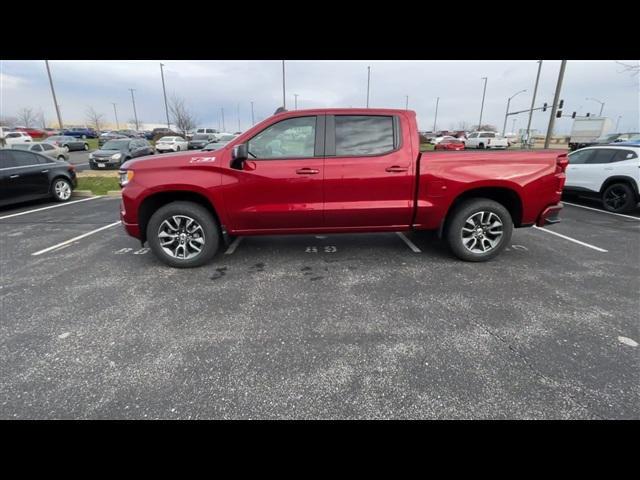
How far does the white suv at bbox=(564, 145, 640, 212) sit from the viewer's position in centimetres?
720

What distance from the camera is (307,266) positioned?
427 cm

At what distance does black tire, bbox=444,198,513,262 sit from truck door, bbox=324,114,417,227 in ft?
2.29

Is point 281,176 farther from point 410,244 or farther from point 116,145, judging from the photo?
point 116,145

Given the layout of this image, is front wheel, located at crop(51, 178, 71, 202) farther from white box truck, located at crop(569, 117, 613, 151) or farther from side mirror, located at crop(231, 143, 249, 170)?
white box truck, located at crop(569, 117, 613, 151)

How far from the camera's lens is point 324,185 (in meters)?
3.99

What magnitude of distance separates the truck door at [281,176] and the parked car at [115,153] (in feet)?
45.1

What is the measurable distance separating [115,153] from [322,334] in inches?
624

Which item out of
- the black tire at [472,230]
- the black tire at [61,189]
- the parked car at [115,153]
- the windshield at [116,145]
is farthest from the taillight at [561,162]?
the windshield at [116,145]

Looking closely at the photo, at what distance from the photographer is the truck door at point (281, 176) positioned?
3.94 metres

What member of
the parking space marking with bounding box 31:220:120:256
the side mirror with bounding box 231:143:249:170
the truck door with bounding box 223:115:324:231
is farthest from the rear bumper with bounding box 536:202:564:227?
the parking space marking with bounding box 31:220:120:256

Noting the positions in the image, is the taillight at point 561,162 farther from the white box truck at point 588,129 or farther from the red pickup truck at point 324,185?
the white box truck at point 588,129
